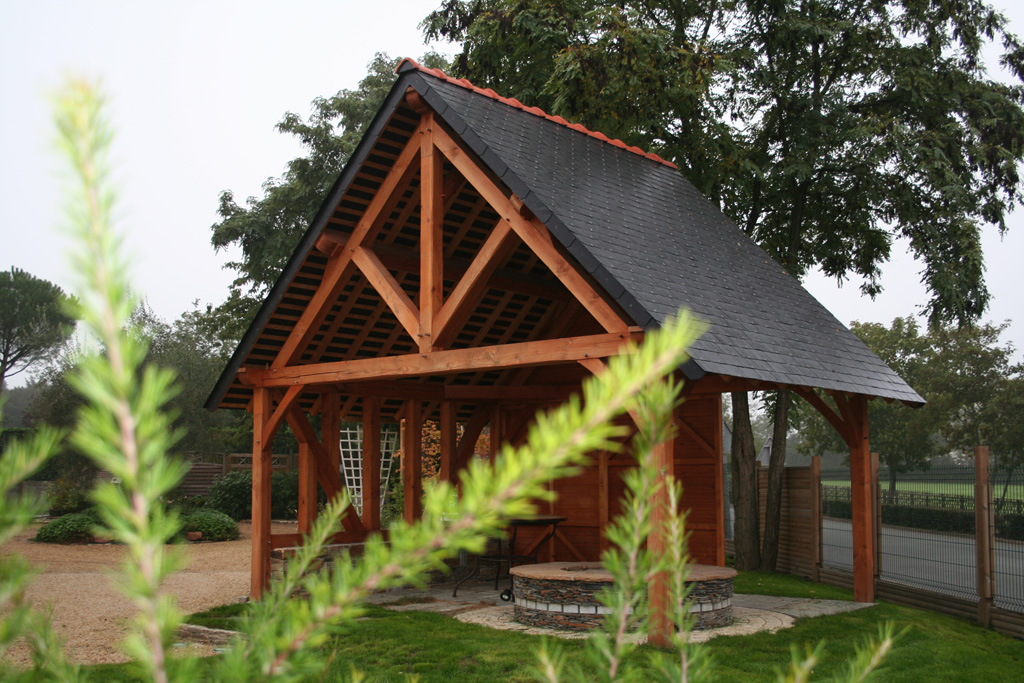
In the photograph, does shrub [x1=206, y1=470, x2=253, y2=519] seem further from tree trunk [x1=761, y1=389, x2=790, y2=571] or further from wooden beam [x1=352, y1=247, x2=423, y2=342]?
wooden beam [x1=352, y1=247, x2=423, y2=342]

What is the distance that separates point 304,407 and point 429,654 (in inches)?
247

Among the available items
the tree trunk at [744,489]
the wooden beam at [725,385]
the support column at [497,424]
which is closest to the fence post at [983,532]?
the wooden beam at [725,385]

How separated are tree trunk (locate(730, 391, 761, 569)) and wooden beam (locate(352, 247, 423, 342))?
7.22 m

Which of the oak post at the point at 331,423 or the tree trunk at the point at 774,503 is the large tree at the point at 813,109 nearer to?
the tree trunk at the point at 774,503

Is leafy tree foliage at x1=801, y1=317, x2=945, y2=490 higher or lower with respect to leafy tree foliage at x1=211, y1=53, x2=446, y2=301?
lower

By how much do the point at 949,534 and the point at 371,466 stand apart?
23.0 feet

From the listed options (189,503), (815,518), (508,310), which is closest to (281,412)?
(508,310)

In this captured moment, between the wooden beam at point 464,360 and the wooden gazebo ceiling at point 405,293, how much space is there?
1.60 feet

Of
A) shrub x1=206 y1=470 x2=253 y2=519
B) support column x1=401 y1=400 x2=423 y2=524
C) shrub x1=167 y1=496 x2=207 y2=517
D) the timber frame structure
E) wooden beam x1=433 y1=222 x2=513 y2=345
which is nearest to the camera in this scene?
the timber frame structure

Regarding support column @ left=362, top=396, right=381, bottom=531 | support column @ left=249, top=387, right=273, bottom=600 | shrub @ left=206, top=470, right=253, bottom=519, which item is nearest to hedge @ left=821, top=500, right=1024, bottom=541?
support column @ left=362, top=396, right=381, bottom=531

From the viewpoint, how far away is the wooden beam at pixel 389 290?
8.38 m

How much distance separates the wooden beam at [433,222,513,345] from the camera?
787cm

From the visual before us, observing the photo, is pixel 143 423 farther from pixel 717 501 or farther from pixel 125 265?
pixel 717 501

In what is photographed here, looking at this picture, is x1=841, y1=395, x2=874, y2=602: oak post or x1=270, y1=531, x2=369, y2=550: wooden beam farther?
x1=270, y1=531, x2=369, y2=550: wooden beam
